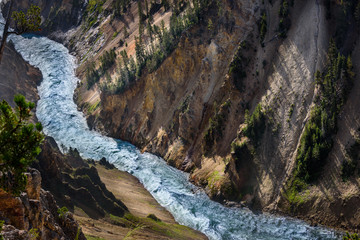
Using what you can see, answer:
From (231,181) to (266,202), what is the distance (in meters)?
6.33

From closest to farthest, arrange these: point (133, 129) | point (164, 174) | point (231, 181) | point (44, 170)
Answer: point (44, 170) → point (231, 181) → point (164, 174) → point (133, 129)

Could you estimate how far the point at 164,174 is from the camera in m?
69.7

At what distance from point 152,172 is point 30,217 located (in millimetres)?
49437

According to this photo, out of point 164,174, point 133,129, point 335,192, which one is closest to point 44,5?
point 133,129

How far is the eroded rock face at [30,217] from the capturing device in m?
18.5

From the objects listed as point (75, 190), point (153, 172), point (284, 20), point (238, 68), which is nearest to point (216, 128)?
point (238, 68)

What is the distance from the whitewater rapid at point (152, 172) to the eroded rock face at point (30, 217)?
27.2 metres

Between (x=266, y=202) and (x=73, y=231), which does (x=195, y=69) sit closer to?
(x=266, y=202)

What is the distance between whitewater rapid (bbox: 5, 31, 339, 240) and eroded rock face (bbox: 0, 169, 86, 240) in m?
27.2

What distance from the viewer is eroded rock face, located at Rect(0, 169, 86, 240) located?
60.8 feet

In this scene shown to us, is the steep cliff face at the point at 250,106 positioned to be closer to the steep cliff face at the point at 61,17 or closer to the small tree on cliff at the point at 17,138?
the small tree on cliff at the point at 17,138

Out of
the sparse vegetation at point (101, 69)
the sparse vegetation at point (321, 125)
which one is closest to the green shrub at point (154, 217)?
the sparse vegetation at point (321, 125)

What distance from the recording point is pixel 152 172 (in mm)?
71125

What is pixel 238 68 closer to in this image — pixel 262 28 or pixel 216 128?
pixel 262 28
